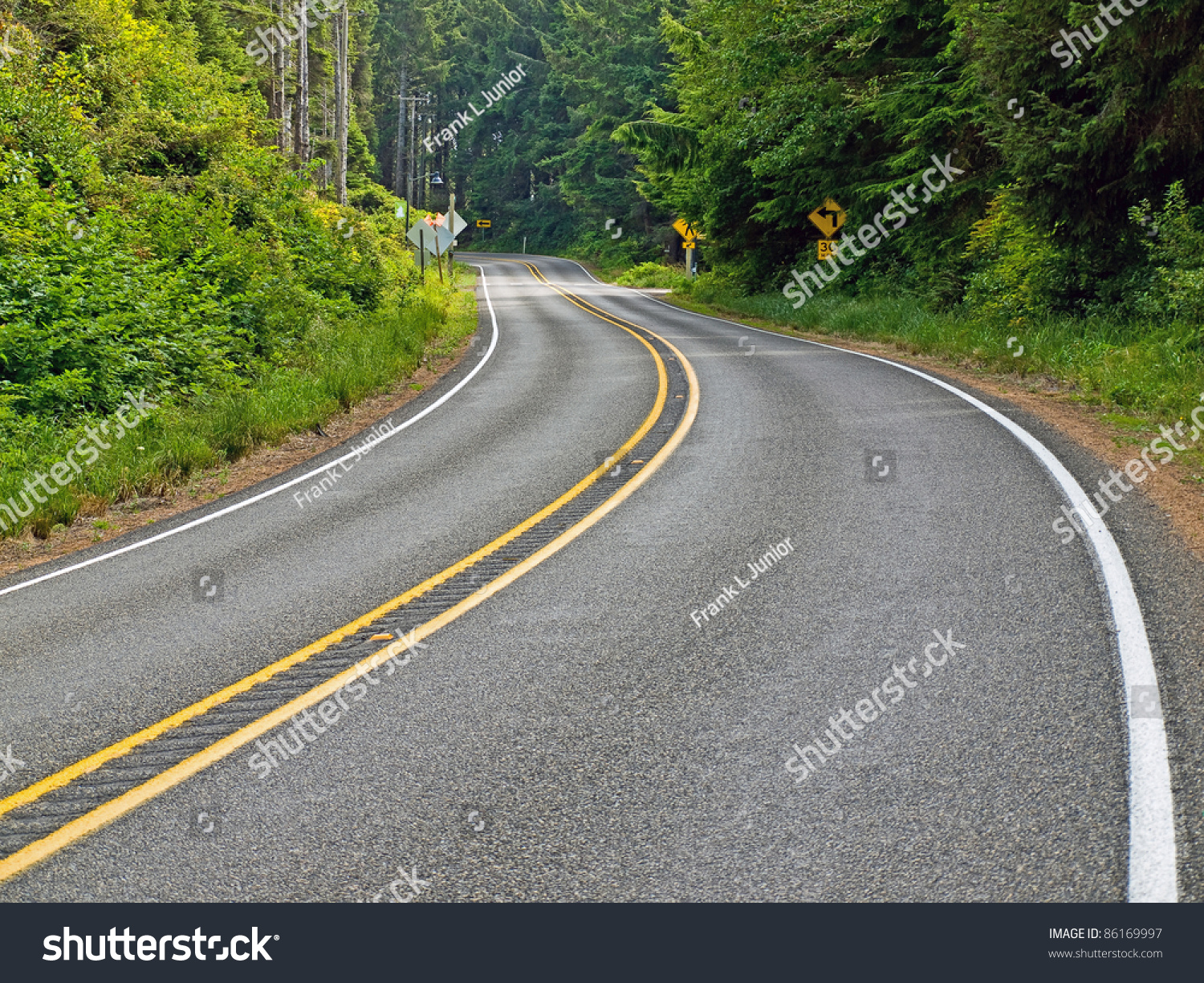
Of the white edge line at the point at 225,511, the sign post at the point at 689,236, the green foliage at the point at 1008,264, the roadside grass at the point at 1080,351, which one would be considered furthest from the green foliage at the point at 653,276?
the white edge line at the point at 225,511

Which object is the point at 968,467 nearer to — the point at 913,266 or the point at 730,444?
the point at 730,444

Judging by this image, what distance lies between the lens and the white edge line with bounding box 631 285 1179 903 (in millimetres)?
3299

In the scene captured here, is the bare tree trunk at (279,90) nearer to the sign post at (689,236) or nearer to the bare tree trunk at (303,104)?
the bare tree trunk at (303,104)

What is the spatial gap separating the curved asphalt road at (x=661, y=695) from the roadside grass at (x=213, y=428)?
66.2 inches

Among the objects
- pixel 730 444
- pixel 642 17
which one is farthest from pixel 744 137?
pixel 642 17

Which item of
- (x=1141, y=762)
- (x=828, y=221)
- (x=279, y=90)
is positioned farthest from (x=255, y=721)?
(x=279, y=90)

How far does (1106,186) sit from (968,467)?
8110 mm

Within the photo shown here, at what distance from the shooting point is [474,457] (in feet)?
38.1

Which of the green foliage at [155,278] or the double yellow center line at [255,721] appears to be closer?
the double yellow center line at [255,721]
